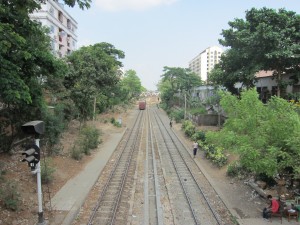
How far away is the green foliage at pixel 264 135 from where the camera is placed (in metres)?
12.5

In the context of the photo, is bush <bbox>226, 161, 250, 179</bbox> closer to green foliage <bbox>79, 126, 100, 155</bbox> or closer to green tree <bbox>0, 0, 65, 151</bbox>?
green foliage <bbox>79, 126, 100, 155</bbox>

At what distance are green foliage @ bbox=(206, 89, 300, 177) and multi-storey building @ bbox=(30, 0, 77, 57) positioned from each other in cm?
3557

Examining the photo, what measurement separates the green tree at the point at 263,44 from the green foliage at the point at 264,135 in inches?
389

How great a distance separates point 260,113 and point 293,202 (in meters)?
4.21

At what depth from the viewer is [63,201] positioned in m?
15.2

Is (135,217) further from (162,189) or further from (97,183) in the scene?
(97,183)

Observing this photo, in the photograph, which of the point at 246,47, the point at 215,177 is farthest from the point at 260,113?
the point at 246,47

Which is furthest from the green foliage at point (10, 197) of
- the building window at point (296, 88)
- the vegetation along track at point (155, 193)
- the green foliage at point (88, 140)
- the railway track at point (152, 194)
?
the building window at point (296, 88)

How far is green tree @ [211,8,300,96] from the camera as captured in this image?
75.7 feet

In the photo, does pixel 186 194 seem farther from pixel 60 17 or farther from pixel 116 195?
pixel 60 17

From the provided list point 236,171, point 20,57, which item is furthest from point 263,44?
point 20,57

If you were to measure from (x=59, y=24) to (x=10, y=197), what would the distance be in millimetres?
46067

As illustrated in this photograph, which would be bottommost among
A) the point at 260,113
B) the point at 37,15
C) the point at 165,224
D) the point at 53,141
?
the point at 165,224

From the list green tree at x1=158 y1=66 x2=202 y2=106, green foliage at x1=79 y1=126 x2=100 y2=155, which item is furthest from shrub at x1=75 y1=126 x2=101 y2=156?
green tree at x1=158 y1=66 x2=202 y2=106
